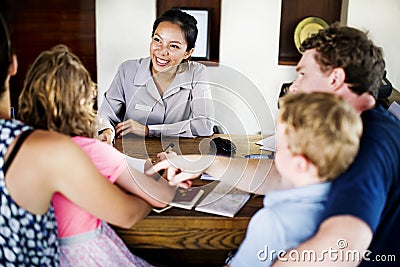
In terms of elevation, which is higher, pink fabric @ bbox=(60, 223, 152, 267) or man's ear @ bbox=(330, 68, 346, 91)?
man's ear @ bbox=(330, 68, 346, 91)

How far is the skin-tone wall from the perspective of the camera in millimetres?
4180

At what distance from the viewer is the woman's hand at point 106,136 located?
7.84 ft

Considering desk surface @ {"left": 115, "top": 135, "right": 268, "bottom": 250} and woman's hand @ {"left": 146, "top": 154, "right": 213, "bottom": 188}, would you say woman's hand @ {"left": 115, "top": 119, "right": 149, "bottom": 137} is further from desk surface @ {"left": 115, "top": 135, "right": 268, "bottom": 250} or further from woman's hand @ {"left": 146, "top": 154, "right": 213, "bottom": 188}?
desk surface @ {"left": 115, "top": 135, "right": 268, "bottom": 250}

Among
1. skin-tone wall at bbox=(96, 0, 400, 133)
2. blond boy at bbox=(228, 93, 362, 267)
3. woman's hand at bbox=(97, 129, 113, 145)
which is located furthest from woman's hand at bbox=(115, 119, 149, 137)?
skin-tone wall at bbox=(96, 0, 400, 133)

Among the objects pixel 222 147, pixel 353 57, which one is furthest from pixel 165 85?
pixel 353 57

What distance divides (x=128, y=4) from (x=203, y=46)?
653 millimetres

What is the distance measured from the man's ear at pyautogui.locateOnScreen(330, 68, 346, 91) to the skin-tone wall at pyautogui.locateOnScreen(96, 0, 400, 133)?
2630 millimetres

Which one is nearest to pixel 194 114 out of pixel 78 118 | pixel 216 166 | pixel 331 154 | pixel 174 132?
pixel 174 132

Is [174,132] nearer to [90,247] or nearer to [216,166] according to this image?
[216,166]

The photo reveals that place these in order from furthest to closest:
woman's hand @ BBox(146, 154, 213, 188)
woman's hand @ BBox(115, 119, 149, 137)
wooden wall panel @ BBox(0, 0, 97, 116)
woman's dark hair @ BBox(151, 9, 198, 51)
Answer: wooden wall panel @ BBox(0, 0, 97, 116), woman's dark hair @ BBox(151, 9, 198, 51), woman's hand @ BBox(115, 119, 149, 137), woman's hand @ BBox(146, 154, 213, 188)

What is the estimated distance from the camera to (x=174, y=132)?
2641 millimetres

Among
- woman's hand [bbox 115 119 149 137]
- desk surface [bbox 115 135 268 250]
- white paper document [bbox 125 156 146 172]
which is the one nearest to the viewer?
desk surface [bbox 115 135 268 250]

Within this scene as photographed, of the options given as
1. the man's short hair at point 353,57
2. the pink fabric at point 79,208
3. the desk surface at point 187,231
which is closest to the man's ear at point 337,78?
the man's short hair at point 353,57

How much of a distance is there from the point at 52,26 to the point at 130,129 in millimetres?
2164
